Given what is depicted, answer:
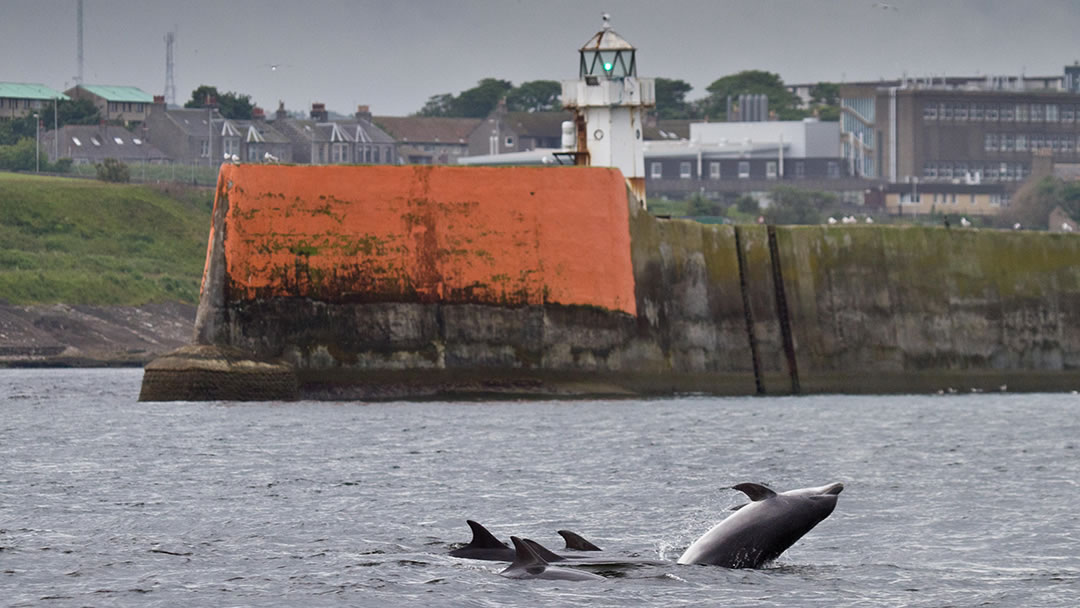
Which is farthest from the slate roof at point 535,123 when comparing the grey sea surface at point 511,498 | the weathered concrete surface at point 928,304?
the grey sea surface at point 511,498

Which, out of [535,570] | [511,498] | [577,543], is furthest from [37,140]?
[535,570]

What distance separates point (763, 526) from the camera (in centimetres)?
1784

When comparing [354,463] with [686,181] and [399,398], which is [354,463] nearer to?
[399,398]

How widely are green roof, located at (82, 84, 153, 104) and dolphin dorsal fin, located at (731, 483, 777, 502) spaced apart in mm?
145349

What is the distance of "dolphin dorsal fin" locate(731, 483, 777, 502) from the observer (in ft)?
57.0

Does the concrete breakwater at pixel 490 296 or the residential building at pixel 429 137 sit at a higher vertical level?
the residential building at pixel 429 137

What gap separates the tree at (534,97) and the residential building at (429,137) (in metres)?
10.8

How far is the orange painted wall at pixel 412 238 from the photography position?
131ft

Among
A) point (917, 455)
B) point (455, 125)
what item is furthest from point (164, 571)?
point (455, 125)

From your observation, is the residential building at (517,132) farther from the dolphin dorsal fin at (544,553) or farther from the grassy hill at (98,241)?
the dolphin dorsal fin at (544,553)

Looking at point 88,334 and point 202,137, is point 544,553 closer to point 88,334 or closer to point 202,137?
point 88,334

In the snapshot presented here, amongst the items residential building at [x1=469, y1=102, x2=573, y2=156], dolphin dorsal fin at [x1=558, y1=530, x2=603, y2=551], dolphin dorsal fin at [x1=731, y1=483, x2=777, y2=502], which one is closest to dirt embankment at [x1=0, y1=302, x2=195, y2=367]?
dolphin dorsal fin at [x1=558, y1=530, x2=603, y2=551]

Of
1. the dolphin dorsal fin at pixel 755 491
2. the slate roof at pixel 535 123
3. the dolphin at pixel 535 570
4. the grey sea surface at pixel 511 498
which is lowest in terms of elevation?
the grey sea surface at pixel 511 498

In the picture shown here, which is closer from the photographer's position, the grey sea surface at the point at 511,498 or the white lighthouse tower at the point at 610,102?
the grey sea surface at the point at 511,498
